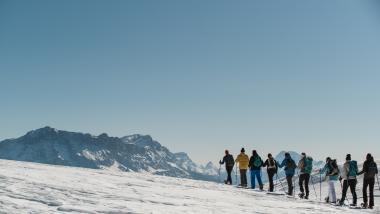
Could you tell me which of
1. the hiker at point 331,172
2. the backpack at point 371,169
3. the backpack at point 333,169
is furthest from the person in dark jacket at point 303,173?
the backpack at point 371,169

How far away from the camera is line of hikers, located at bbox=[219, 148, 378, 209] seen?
83.1 ft

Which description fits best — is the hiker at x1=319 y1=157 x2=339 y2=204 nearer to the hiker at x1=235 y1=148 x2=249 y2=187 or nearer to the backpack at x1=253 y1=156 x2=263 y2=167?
the backpack at x1=253 y1=156 x2=263 y2=167

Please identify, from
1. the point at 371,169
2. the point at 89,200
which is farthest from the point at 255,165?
the point at 89,200

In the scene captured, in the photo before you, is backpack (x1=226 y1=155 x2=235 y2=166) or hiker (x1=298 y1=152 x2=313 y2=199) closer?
hiker (x1=298 y1=152 x2=313 y2=199)

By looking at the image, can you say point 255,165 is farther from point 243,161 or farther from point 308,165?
point 308,165

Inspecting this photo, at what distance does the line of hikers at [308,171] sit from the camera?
25344 mm

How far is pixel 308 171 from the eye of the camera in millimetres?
28703

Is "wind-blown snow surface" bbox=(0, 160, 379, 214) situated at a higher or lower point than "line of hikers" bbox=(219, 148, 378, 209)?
lower

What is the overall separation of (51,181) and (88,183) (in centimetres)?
161

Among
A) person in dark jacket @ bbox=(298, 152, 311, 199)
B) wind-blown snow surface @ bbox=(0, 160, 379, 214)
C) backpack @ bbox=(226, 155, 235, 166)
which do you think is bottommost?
wind-blown snow surface @ bbox=(0, 160, 379, 214)

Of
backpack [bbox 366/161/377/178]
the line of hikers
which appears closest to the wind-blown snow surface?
the line of hikers

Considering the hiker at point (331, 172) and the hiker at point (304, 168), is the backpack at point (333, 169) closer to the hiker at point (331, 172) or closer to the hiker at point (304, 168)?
the hiker at point (331, 172)

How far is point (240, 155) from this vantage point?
32.3 m

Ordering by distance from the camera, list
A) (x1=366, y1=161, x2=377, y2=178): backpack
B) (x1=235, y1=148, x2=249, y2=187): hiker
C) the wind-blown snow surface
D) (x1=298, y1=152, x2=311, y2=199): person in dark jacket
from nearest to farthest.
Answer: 1. the wind-blown snow surface
2. (x1=366, y1=161, x2=377, y2=178): backpack
3. (x1=298, y1=152, x2=311, y2=199): person in dark jacket
4. (x1=235, y1=148, x2=249, y2=187): hiker
